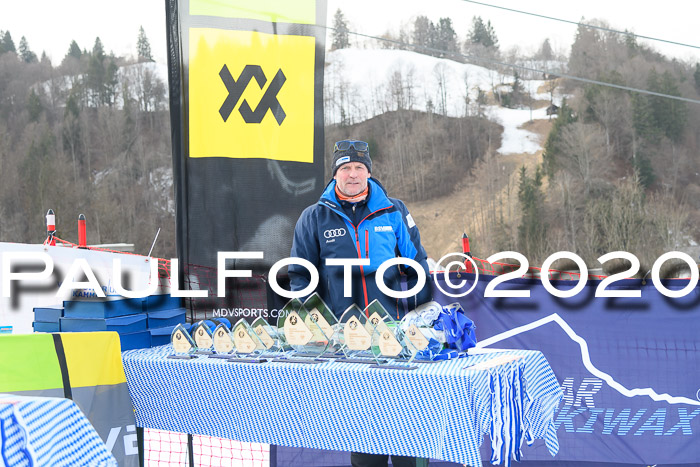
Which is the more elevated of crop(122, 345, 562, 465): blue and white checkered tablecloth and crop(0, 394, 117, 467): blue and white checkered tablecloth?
crop(0, 394, 117, 467): blue and white checkered tablecloth

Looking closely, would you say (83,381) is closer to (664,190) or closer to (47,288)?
(47,288)

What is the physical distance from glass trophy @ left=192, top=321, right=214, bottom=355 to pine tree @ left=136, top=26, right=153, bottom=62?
5402cm

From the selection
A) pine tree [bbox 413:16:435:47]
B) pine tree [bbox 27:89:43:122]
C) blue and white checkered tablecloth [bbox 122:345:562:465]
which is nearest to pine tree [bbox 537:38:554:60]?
pine tree [bbox 413:16:435:47]

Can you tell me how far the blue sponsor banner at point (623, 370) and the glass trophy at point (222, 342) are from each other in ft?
5.99

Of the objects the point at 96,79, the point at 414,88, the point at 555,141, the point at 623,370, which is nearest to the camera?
the point at 623,370

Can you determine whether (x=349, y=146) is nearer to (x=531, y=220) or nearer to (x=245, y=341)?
(x=245, y=341)

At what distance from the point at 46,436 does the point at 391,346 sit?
1.10m

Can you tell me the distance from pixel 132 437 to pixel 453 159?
44.7m

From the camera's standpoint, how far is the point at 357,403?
7.97ft

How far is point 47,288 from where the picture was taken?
6066mm

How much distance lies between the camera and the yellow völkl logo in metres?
4.14

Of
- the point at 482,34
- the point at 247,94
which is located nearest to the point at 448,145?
the point at 482,34

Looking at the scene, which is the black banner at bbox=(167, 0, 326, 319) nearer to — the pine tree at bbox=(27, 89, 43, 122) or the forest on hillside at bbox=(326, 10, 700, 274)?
the forest on hillside at bbox=(326, 10, 700, 274)

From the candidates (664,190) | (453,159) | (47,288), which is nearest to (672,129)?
(664,190)
